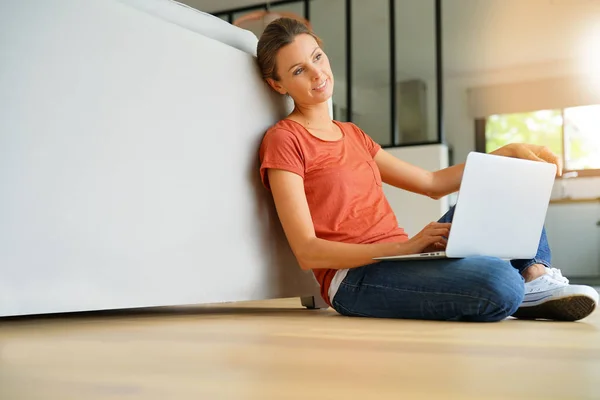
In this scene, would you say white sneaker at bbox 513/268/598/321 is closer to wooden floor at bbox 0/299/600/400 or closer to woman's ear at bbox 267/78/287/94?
wooden floor at bbox 0/299/600/400

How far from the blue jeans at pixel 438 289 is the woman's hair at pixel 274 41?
0.59 meters

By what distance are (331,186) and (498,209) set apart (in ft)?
1.39

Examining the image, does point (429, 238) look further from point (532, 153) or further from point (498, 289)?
point (532, 153)

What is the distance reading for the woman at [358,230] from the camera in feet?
4.83

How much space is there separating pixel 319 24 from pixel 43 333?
544cm

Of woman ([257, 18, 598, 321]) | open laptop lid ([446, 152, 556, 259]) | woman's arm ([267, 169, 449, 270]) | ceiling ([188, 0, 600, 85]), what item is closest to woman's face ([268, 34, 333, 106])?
woman ([257, 18, 598, 321])

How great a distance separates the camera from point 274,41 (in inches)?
70.6

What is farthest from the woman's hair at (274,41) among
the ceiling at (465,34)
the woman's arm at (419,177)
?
the ceiling at (465,34)

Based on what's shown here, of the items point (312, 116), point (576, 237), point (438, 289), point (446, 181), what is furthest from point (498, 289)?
point (576, 237)

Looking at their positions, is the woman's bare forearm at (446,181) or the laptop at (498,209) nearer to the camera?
the laptop at (498,209)

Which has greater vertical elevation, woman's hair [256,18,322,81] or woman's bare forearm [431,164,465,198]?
woman's hair [256,18,322,81]

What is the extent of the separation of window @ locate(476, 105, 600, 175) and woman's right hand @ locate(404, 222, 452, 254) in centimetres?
593

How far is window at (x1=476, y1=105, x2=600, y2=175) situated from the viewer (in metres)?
7.00

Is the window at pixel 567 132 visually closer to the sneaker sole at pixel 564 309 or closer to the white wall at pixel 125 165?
the sneaker sole at pixel 564 309
